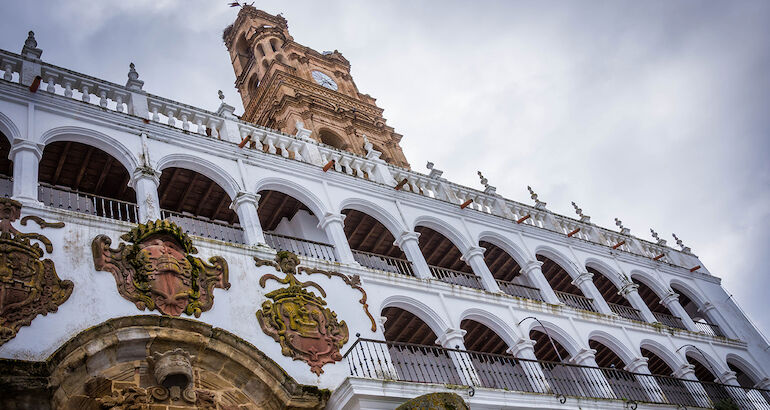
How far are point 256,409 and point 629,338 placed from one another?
11776 mm

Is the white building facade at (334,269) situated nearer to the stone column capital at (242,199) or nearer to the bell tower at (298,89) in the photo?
the stone column capital at (242,199)

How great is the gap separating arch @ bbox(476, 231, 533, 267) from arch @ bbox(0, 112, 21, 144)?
11.7m

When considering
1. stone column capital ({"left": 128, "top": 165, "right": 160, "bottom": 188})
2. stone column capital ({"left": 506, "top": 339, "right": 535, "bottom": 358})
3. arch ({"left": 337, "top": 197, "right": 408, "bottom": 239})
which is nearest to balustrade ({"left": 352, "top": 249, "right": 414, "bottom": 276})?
arch ({"left": 337, "top": 197, "right": 408, "bottom": 239})

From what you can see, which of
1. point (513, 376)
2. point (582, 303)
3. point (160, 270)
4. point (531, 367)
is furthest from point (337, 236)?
point (582, 303)

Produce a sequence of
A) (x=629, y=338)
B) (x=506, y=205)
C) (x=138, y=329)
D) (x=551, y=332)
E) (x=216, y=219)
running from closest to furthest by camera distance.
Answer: (x=138, y=329), (x=216, y=219), (x=551, y=332), (x=629, y=338), (x=506, y=205)

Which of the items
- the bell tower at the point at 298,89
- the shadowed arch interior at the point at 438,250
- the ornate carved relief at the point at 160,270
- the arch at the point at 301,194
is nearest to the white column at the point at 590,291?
the shadowed arch interior at the point at 438,250

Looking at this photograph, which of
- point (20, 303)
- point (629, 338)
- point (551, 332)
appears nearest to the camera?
point (20, 303)

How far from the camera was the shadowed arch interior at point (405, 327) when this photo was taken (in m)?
17.8

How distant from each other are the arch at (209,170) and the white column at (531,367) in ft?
23.7

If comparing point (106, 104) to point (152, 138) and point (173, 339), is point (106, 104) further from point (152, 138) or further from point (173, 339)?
point (173, 339)

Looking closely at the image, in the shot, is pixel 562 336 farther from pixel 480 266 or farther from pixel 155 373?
pixel 155 373

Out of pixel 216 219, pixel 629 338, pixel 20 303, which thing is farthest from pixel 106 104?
pixel 629 338

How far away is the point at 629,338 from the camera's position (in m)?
19.1

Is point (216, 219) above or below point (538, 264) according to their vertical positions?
above
